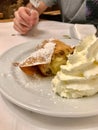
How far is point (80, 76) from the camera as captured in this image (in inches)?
26.9

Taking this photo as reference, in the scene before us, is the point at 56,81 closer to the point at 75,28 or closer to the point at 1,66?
the point at 1,66

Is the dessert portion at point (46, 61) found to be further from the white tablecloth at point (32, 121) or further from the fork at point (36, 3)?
the fork at point (36, 3)

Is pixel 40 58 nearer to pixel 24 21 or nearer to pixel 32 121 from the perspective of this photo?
pixel 32 121

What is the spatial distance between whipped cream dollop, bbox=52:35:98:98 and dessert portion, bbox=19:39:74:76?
0.09 meters

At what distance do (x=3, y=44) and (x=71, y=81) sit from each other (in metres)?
0.48

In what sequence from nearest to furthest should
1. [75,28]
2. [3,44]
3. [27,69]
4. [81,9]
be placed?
[27,69] < [3,44] < [75,28] < [81,9]

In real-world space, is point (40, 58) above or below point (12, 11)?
above

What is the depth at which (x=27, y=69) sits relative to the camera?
0.79m

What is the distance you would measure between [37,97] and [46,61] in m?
0.16

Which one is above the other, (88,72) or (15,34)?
(88,72)

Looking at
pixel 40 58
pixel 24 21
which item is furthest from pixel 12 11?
pixel 40 58

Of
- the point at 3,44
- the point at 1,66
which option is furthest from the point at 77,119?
the point at 3,44

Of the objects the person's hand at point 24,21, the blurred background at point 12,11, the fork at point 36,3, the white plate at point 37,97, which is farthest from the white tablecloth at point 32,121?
the blurred background at point 12,11

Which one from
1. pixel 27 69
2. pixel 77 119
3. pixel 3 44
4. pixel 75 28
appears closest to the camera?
pixel 77 119
